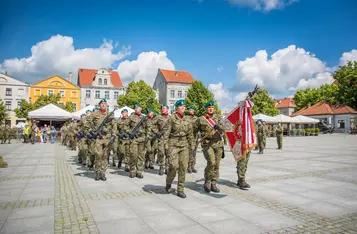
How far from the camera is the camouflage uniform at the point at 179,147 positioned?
6027 millimetres

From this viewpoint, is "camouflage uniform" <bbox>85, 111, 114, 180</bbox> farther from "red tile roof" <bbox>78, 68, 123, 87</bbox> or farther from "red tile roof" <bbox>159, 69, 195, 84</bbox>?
"red tile roof" <bbox>159, 69, 195, 84</bbox>

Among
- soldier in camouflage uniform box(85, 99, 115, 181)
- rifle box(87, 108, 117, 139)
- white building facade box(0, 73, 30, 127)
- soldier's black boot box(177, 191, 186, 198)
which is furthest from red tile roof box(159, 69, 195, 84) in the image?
soldier's black boot box(177, 191, 186, 198)

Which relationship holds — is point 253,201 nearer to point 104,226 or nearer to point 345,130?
point 104,226

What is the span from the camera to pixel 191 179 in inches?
316

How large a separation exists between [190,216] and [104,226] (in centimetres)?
149

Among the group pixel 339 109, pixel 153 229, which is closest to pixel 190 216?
pixel 153 229

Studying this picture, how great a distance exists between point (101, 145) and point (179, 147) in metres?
3.12

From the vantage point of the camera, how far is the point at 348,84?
57.2 m

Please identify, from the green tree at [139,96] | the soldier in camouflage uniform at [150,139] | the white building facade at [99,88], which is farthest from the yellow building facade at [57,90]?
the soldier in camouflage uniform at [150,139]

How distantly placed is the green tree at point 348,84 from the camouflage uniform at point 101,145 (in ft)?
205

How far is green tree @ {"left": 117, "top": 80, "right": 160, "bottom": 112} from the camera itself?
52.7m

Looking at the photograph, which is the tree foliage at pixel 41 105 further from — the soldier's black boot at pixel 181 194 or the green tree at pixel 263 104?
the soldier's black boot at pixel 181 194

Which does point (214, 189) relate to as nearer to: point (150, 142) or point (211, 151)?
point (211, 151)

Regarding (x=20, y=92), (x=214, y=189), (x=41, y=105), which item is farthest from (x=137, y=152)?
(x=20, y=92)
